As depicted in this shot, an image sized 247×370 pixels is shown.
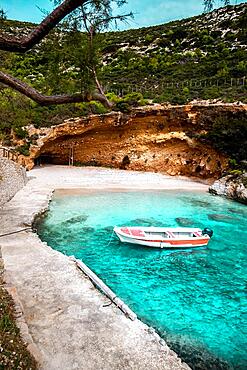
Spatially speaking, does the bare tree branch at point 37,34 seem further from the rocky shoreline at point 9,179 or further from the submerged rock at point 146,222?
the rocky shoreline at point 9,179

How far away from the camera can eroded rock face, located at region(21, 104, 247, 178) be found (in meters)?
31.0

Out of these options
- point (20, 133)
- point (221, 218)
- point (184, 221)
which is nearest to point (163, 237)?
point (184, 221)

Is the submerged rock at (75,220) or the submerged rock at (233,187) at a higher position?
the submerged rock at (233,187)

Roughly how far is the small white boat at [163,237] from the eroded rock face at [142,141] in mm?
17707

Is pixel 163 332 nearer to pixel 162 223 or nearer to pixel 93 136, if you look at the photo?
pixel 162 223

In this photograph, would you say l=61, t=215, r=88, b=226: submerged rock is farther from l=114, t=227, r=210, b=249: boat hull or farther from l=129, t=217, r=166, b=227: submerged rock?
l=114, t=227, r=210, b=249: boat hull

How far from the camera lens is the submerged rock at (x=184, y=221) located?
17.5 m

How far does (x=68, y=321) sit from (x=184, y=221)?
38.7ft

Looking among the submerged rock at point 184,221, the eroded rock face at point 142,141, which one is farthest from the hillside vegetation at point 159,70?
the submerged rock at point 184,221

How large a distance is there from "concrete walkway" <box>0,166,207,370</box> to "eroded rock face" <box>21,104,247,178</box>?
20.3 metres

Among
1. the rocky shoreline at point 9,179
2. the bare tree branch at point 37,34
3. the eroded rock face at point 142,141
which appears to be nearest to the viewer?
the bare tree branch at point 37,34

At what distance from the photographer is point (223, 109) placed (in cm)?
2944

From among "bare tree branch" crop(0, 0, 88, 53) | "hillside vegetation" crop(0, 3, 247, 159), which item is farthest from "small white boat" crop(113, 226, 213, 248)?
"bare tree branch" crop(0, 0, 88, 53)

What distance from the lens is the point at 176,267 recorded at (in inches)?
478
